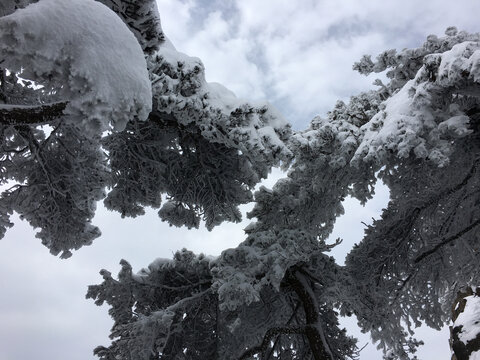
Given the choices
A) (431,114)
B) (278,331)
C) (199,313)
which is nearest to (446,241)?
(431,114)

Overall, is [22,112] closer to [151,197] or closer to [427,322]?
[151,197]

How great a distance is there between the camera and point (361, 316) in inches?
275

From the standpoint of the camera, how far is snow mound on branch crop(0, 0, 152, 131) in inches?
110

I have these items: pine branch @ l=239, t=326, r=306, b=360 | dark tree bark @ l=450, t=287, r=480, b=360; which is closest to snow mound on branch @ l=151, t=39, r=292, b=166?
dark tree bark @ l=450, t=287, r=480, b=360

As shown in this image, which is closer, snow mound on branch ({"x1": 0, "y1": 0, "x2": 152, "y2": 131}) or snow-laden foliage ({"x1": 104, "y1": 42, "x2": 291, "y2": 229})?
snow mound on branch ({"x1": 0, "y1": 0, "x2": 152, "y2": 131})

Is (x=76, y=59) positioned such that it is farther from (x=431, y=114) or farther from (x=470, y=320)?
(x=470, y=320)

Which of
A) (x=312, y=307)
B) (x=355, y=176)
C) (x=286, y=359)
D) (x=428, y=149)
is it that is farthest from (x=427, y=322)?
(x=428, y=149)

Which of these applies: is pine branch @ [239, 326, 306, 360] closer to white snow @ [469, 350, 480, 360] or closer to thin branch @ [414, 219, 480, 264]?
thin branch @ [414, 219, 480, 264]

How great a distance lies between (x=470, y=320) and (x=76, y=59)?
14.4 feet

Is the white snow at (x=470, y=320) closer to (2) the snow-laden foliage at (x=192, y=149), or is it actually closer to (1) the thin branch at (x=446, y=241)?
(1) the thin branch at (x=446, y=241)

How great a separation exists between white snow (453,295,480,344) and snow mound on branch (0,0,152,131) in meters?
3.79

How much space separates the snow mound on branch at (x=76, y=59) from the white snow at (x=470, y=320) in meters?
3.79

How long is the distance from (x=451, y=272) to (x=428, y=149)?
333cm

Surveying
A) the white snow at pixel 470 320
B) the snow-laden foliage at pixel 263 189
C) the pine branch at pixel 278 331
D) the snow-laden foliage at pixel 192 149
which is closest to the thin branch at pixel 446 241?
the snow-laden foliage at pixel 263 189
